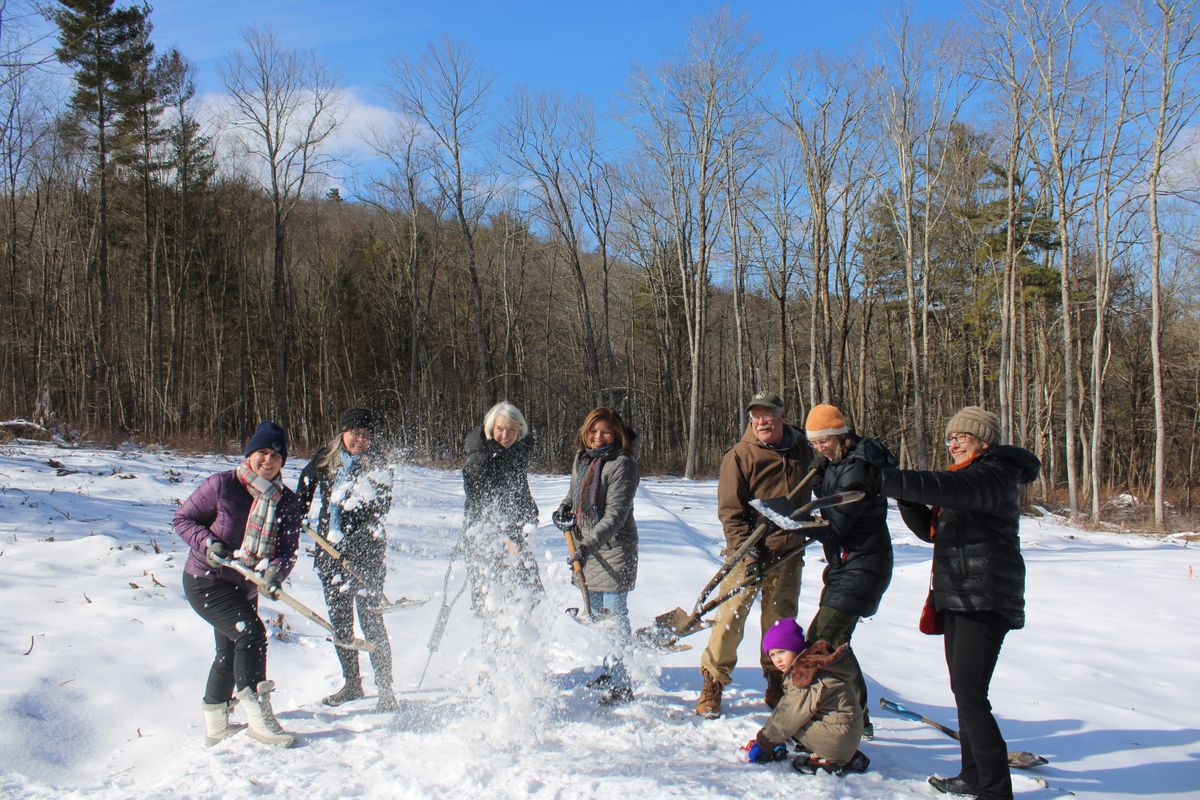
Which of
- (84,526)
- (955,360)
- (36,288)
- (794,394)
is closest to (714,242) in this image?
(955,360)

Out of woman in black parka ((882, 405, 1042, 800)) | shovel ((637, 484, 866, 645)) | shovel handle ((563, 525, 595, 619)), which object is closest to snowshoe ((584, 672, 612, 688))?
shovel ((637, 484, 866, 645))

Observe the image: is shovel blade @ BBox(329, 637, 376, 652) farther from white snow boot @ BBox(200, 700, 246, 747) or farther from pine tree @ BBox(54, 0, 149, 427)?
pine tree @ BBox(54, 0, 149, 427)

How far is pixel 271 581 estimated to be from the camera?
3828 millimetres

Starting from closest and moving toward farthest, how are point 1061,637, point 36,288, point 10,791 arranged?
point 10,791, point 1061,637, point 36,288

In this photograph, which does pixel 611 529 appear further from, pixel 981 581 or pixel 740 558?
pixel 981 581

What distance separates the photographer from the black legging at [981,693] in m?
3.17

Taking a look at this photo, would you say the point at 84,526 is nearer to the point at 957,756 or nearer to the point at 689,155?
the point at 957,756

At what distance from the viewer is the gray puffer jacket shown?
13.8 feet

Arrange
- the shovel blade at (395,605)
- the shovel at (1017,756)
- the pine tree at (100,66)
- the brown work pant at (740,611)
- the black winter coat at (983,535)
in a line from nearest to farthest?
the black winter coat at (983,535), the shovel at (1017,756), the brown work pant at (740,611), the shovel blade at (395,605), the pine tree at (100,66)

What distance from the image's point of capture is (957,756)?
3801mm

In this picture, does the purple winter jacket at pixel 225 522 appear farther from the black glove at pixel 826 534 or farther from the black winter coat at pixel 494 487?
the black glove at pixel 826 534

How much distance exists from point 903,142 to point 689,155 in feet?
22.3

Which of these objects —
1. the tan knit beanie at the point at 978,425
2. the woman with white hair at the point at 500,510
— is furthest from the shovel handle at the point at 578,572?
the tan knit beanie at the point at 978,425

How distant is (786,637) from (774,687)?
2.29 ft
